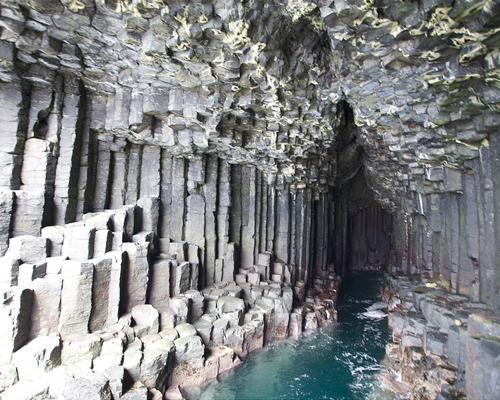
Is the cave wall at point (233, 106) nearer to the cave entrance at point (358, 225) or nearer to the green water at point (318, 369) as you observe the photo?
the green water at point (318, 369)

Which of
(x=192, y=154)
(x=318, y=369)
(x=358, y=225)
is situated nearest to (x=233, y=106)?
(x=192, y=154)

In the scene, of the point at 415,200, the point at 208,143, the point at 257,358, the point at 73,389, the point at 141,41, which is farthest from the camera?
the point at 415,200

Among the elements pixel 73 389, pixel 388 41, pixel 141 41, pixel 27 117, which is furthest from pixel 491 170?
pixel 27 117

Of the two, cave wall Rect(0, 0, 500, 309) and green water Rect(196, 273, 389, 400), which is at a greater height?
cave wall Rect(0, 0, 500, 309)

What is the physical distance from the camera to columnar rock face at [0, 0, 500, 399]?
265 inches

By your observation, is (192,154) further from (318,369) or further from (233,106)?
(318,369)

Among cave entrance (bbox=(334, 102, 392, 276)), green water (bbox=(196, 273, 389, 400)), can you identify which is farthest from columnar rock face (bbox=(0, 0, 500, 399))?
cave entrance (bbox=(334, 102, 392, 276))

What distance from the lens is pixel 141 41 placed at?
750cm

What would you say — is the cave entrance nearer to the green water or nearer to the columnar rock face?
the columnar rock face

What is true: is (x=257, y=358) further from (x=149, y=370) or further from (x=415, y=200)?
(x=415, y=200)

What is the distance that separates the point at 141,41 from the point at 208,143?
466cm

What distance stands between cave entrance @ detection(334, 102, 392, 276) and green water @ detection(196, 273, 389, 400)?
902cm

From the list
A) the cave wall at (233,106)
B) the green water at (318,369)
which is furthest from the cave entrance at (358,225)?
the green water at (318,369)

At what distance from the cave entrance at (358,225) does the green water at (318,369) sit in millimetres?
9023
